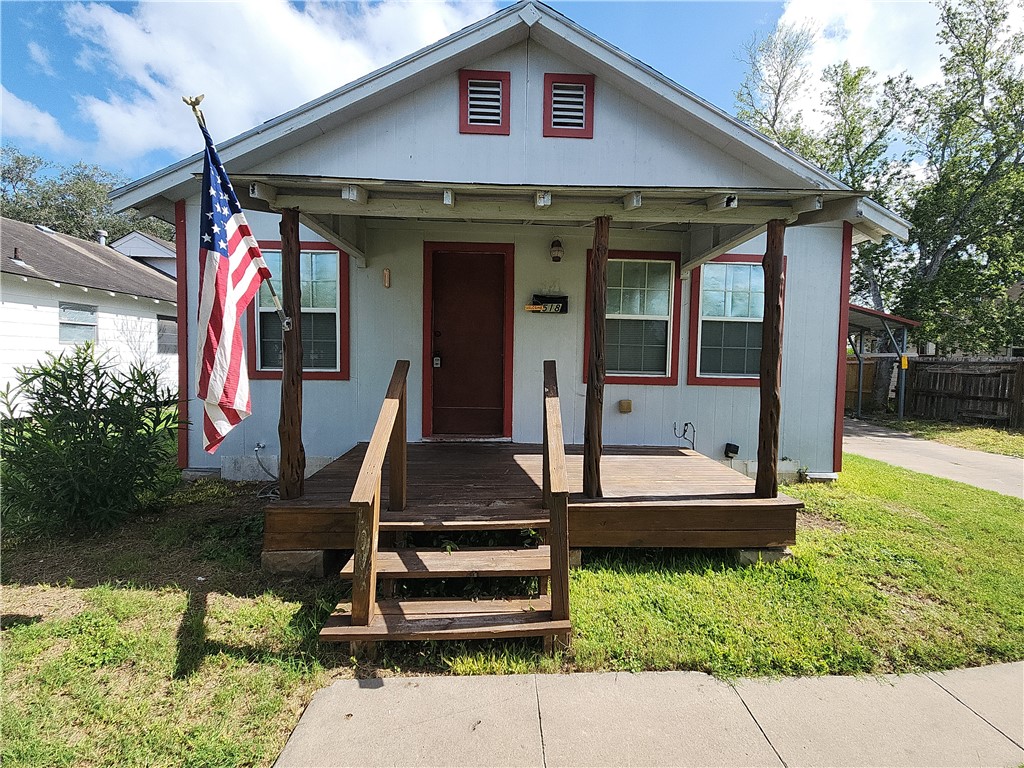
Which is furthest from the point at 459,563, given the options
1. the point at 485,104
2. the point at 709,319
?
the point at 485,104

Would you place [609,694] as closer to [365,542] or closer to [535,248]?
[365,542]

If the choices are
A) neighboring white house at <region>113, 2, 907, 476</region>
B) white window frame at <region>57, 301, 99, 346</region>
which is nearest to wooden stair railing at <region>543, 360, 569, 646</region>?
neighboring white house at <region>113, 2, 907, 476</region>

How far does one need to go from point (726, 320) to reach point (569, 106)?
3056 mm

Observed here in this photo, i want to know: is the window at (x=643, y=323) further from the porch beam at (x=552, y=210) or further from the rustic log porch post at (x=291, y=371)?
the rustic log porch post at (x=291, y=371)

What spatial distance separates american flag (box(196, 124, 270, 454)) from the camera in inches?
112

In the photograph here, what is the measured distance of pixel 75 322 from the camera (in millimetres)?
10789

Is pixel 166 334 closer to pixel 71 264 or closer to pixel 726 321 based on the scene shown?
pixel 71 264

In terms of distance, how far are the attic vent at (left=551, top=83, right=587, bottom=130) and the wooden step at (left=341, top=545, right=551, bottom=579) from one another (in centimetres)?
443

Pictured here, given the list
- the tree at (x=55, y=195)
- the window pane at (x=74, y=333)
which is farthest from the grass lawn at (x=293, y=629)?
the tree at (x=55, y=195)

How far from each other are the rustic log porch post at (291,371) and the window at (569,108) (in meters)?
3.05

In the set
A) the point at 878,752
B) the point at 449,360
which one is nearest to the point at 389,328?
the point at 449,360

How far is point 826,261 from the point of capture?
5918 millimetres

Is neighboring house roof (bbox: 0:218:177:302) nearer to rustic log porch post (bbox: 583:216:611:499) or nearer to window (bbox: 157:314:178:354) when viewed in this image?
window (bbox: 157:314:178:354)

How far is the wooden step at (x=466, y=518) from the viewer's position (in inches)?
130
